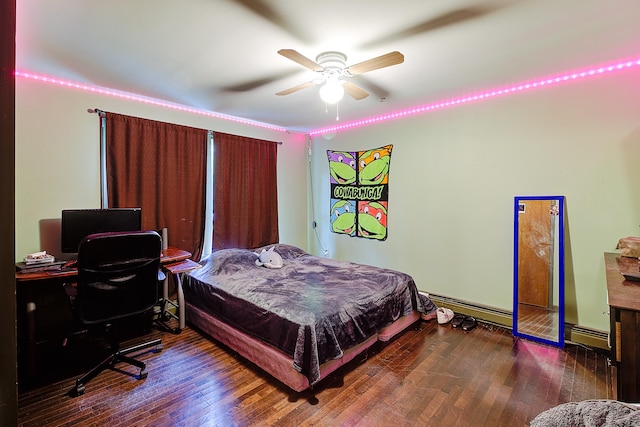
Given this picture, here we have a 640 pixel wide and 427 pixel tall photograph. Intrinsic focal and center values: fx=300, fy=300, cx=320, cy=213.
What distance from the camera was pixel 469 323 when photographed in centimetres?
323

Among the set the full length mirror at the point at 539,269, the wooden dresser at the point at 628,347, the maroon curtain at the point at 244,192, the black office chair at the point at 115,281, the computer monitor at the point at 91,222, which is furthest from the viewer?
the maroon curtain at the point at 244,192

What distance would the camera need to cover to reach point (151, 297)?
2.38m

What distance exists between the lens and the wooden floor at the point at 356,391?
1889 millimetres

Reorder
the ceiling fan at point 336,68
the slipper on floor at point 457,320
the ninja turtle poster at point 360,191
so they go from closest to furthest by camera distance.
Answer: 1. the ceiling fan at point 336,68
2. the slipper on floor at point 457,320
3. the ninja turtle poster at point 360,191

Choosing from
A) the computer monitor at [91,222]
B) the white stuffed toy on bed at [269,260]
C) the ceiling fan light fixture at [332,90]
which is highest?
the ceiling fan light fixture at [332,90]

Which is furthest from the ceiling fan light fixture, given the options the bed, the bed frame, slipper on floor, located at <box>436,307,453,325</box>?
slipper on floor, located at <box>436,307,453,325</box>

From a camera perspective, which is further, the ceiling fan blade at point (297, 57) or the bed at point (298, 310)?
the bed at point (298, 310)

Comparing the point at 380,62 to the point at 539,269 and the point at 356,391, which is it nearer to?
the point at 356,391

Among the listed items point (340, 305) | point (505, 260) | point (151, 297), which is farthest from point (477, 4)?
point (151, 297)

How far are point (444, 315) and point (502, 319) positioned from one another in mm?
583

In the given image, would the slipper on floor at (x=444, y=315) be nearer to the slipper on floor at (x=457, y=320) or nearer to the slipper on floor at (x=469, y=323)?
the slipper on floor at (x=457, y=320)

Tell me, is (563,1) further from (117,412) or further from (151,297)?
(117,412)

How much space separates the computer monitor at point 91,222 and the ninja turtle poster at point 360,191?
270cm

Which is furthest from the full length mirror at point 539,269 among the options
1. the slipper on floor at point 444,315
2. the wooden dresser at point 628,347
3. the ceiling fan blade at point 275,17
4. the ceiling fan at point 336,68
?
the ceiling fan blade at point 275,17
